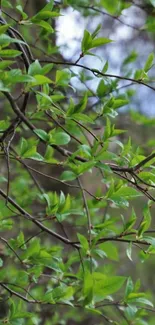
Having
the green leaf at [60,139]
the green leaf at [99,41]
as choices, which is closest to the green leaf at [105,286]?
the green leaf at [60,139]

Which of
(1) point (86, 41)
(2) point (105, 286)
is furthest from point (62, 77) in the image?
(2) point (105, 286)

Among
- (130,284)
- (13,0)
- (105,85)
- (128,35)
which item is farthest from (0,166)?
(128,35)

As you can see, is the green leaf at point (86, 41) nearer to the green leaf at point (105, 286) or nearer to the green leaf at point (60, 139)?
the green leaf at point (60, 139)

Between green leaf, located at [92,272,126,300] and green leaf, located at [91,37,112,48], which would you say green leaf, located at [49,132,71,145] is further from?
green leaf, located at [92,272,126,300]

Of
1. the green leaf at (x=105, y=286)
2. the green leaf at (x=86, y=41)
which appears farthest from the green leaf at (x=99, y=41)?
the green leaf at (x=105, y=286)

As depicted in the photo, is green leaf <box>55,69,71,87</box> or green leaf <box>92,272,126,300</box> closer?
green leaf <box>92,272,126,300</box>

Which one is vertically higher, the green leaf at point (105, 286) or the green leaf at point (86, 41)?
the green leaf at point (86, 41)

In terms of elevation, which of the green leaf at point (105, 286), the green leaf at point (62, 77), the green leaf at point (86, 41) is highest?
the green leaf at point (86, 41)

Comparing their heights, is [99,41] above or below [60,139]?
above

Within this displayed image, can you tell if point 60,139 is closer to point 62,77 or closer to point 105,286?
point 62,77

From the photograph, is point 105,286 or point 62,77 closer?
point 105,286

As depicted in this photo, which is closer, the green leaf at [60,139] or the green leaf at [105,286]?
the green leaf at [105,286]

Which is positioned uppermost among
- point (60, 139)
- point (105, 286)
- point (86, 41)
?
point (86, 41)

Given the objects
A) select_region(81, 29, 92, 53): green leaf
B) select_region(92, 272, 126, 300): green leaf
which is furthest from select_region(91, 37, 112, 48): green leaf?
select_region(92, 272, 126, 300): green leaf
